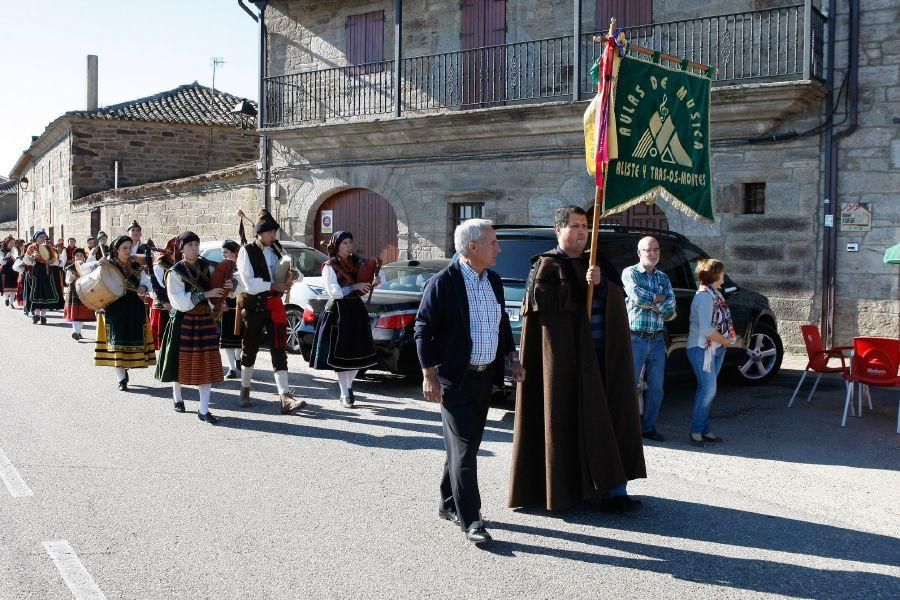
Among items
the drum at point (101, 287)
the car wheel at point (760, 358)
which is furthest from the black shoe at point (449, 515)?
the car wheel at point (760, 358)

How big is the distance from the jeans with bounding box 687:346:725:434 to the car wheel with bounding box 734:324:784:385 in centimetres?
312

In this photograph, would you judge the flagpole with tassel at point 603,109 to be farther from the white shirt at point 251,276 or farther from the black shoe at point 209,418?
the black shoe at point 209,418

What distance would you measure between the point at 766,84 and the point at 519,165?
4.64 meters

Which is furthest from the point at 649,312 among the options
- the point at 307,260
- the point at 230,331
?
the point at 307,260

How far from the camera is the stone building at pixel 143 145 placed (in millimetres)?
31797

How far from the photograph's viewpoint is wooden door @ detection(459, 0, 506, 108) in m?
16.4

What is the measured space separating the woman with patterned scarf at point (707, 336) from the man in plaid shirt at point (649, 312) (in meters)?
0.23

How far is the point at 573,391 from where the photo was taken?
5094mm

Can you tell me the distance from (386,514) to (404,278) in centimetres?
498

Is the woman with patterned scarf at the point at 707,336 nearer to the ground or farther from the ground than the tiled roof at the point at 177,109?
nearer to the ground

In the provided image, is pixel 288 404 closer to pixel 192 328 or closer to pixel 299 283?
pixel 192 328

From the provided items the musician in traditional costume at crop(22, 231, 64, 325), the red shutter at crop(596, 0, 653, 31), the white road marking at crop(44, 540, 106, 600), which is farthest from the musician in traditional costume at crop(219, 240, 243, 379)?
the musician in traditional costume at crop(22, 231, 64, 325)

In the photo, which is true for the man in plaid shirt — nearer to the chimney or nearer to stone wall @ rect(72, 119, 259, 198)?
stone wall @ rect(72, 119, 259, 198)

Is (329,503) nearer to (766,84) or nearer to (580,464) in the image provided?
(580,464)
